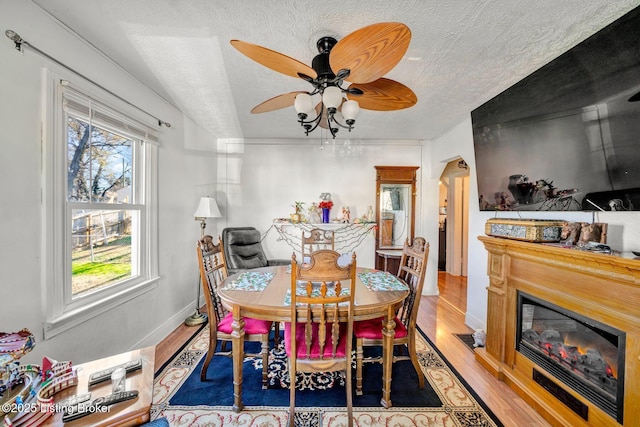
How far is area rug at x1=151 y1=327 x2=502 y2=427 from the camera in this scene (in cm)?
163

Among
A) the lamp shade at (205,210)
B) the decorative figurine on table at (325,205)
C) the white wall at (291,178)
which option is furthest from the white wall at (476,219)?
the lamp shade at (205,210)

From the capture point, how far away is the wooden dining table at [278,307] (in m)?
1.60

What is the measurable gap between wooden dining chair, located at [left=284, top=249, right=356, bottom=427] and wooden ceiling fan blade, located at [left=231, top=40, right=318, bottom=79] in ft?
3.39

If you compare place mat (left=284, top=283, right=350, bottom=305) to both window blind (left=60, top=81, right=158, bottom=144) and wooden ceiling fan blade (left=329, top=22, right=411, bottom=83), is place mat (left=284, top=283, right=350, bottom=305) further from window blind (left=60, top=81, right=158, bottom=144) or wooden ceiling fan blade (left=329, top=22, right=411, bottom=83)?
window blind (left=60, top=81, right=158, bottom=144)

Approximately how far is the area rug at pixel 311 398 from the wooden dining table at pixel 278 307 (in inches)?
4.4

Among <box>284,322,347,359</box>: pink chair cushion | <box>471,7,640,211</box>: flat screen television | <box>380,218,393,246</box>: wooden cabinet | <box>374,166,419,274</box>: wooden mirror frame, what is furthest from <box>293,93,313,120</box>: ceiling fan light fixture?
<box>380,218,393,246</box>: wooden cabinet

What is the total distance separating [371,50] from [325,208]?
9.65ft

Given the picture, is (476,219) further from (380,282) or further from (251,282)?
(251,282)

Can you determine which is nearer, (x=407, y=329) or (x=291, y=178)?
(x=407, y=329)

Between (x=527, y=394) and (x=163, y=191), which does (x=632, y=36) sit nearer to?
(x=527, y=394)

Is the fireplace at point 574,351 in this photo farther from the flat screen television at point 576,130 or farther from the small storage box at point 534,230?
the flat screen television at point 576,130

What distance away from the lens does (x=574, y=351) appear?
1.65 metres

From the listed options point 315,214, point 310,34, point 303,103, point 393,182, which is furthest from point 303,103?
point 393,182

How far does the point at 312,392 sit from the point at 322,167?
10.4 feet
